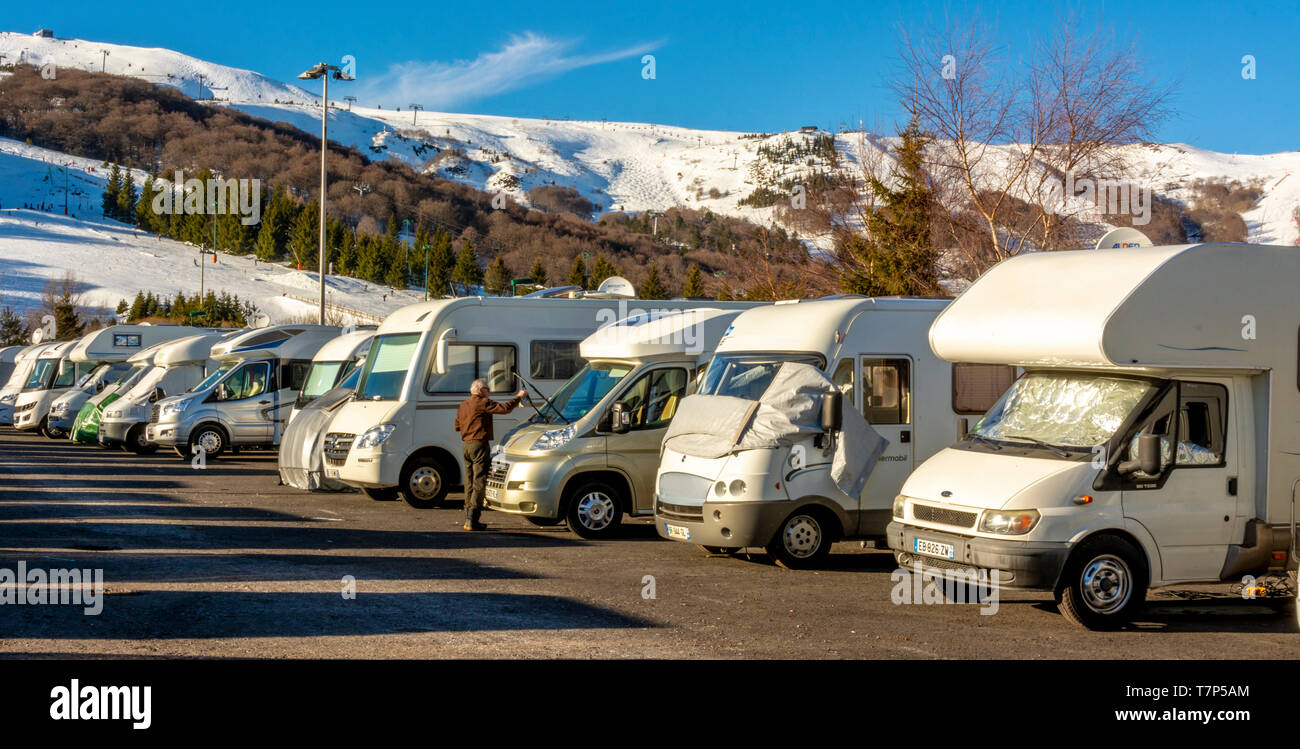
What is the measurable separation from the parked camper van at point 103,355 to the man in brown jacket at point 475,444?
69.2 feet

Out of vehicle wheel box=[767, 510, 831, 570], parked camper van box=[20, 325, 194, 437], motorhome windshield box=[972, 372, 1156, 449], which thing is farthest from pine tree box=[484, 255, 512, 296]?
motorhome windshield box=[972, 372, 1156, 449]

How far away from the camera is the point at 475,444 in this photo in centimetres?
1523

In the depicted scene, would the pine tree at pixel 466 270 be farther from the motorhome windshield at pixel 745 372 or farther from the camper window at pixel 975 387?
the camper window at pixel 975 387

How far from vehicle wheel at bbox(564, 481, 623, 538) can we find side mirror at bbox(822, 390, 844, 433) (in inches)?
138

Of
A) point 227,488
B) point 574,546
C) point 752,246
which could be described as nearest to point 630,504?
point 574,546

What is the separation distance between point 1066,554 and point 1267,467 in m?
2.05

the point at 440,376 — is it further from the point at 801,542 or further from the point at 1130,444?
the point at 1130,444

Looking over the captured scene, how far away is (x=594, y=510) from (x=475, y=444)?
1651mm

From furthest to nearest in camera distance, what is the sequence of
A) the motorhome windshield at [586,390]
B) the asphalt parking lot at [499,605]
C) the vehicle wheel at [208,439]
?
the vehicle wheel at [208,439] < the motorhome windshield at [586,390] < the asphalt parking lot at [499,605]

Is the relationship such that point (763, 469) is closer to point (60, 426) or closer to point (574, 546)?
point (574, 546)

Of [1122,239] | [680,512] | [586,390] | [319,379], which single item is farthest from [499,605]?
[319,379]

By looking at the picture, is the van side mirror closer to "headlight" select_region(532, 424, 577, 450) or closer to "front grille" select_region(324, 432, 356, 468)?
"headlight" select_region(532, 424, 577, 450)

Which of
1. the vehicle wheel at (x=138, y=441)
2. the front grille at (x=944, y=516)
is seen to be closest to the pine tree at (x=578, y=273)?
the vehicle wheel at (x=138, y=441)

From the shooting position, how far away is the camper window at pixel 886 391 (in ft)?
42.5
